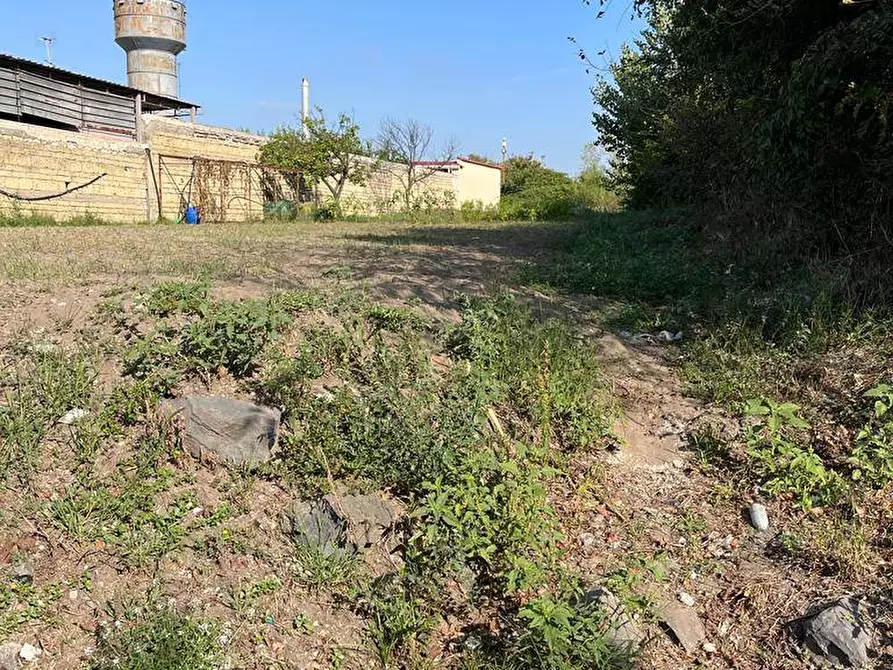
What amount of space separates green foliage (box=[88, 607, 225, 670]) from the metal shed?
53.7 ft

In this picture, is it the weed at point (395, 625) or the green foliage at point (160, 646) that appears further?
the weed at point (395, 625)

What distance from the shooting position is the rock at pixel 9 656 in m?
2.18

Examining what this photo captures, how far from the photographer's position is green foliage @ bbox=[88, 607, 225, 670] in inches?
83.4

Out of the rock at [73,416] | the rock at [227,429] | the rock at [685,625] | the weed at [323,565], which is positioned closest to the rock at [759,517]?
the rock at [685,625]

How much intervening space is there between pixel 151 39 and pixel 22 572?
93.9 ft

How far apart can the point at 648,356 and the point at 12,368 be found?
3.81 metres

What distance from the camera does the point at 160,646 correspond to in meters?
2.15

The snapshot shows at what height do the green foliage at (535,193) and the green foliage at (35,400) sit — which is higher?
the green foliage at (535,193)

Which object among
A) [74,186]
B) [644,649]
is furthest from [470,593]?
[74,186]

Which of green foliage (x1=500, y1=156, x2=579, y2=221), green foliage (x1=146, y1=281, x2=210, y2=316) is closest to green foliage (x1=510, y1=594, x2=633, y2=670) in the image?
green foliage (x1=146, y1=281, x2=210, y2=316)

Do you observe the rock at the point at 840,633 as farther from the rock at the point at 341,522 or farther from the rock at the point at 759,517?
the rock at the point at 341,522

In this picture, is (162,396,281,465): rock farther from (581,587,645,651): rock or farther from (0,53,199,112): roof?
(0,53,199,112): roof

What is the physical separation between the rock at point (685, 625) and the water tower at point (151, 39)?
28.3 m

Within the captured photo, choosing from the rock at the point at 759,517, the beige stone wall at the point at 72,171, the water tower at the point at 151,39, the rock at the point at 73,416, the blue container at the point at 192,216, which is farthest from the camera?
the water tower at the point at 151,39
